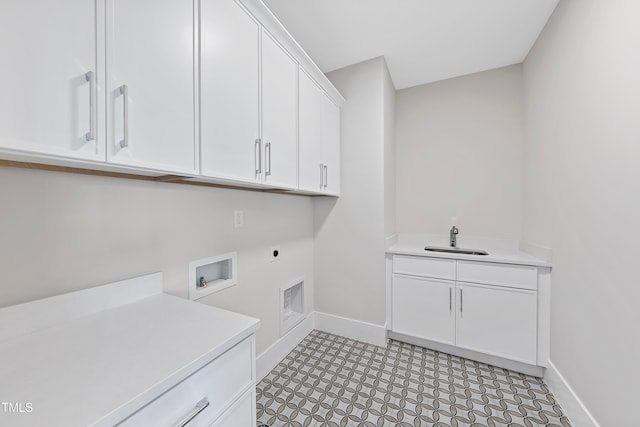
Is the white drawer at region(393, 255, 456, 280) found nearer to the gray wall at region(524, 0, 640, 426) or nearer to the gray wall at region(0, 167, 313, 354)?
the gray wall at region(524, 0, 640, 426)

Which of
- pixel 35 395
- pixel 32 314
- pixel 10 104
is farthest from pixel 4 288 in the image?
pixel 10 104

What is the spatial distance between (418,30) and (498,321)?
233 cm

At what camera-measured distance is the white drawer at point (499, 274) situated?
73.4 inches

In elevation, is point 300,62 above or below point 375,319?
above

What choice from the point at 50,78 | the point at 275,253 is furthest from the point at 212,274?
the point at 50,78

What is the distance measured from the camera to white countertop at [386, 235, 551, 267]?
6.30 ft

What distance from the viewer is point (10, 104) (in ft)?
1.89

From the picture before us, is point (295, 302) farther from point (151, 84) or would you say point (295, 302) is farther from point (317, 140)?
point (151, 84)

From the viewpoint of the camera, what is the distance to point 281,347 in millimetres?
2057

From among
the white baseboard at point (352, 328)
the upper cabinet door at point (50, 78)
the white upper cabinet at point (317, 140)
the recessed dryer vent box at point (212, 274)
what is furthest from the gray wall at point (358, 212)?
the upper cabinet door at point (50, 78)

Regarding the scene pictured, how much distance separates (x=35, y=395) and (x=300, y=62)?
193 cm

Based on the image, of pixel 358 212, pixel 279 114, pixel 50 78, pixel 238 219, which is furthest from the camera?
pixel 358 212

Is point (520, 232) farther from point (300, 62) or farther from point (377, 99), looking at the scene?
point (300, 62)

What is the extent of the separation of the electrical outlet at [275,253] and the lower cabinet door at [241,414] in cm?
108
